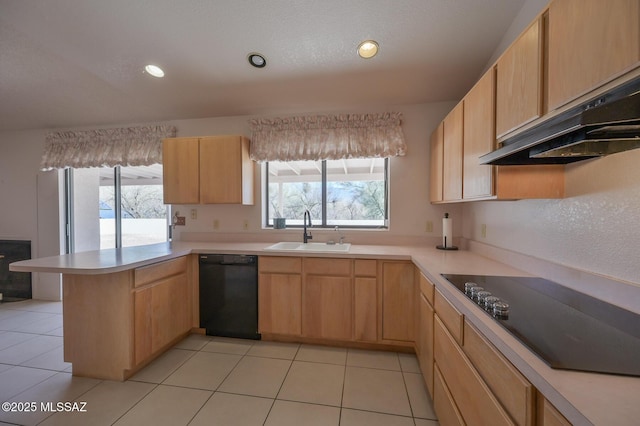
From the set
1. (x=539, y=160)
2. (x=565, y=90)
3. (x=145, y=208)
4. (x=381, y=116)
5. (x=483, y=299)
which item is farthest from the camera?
(x=145, y=208)

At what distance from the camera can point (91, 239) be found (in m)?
3.64

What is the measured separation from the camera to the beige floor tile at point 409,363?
1994 mm

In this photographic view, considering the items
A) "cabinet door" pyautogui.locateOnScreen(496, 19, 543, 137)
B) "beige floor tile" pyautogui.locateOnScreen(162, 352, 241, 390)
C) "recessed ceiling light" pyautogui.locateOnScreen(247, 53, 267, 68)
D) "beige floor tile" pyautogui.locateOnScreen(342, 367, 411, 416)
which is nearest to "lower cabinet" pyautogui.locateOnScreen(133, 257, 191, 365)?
"beige floor tile" pyautogui.locateOnScreen(162, 352, 241, 390)

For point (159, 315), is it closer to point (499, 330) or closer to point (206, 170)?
point (206, 170)

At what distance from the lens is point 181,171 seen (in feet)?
9.04

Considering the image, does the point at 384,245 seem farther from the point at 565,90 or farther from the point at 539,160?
the point at 565,90

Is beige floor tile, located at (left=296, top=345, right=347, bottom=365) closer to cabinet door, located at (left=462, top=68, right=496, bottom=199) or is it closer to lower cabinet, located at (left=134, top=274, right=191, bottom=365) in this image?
lower cabinet, located at (left=134, top=274, right=191, bottom=365)

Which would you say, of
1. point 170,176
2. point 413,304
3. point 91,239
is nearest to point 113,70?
point 170,176

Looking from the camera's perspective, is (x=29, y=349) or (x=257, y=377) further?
(x=29, y=349)

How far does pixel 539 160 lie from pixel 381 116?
5.43 ft

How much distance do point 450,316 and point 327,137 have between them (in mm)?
2077

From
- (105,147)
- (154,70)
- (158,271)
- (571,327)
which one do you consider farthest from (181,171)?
(571,327)

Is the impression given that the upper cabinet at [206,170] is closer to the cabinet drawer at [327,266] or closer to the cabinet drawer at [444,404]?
the cabinet drawer at [327,266]

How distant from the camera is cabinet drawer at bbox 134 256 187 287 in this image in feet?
6.28
